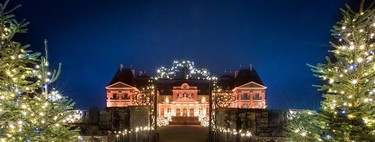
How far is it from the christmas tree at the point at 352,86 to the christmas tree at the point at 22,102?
4.40m

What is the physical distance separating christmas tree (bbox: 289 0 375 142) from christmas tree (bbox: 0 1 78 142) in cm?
440

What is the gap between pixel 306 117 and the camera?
6805 mm

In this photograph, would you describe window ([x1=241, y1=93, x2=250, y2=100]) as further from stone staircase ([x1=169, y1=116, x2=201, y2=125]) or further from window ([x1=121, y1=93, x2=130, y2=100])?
window ([x1=121, y1=93, x2=130, y2=100])

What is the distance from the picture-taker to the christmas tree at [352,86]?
19.1ft

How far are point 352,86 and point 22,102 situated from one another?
5116 mm

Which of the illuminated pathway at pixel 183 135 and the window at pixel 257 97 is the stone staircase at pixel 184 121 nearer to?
the illuminated pathway at pixel 183 135

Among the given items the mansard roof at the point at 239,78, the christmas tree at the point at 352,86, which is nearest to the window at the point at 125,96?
the mansard roof at the point at 239,78

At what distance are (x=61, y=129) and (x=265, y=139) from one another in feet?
15.9

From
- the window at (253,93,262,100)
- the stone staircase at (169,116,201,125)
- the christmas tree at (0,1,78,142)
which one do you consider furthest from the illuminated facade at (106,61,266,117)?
the christmas tree at (0,1,78,142)

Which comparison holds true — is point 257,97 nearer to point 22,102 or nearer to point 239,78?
point 239,78

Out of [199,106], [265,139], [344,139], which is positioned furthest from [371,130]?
[199,106]

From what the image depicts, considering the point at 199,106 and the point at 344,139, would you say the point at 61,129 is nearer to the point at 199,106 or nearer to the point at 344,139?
the point at 344,139

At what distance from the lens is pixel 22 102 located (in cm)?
625

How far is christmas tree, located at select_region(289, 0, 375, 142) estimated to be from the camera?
5.83m
